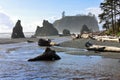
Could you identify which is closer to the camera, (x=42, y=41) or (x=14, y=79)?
(x=14, y=79)

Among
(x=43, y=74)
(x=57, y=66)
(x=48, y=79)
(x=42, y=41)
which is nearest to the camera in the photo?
(x=48, y=79)

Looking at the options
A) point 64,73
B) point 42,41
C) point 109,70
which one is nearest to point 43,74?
point 64,73

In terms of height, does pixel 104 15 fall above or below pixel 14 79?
above

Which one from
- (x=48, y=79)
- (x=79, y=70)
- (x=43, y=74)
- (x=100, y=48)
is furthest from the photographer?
(x=100, y=48)

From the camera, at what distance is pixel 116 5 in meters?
92.7

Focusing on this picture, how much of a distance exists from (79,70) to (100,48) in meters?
21.0

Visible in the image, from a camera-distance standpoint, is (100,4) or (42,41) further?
(100,4)

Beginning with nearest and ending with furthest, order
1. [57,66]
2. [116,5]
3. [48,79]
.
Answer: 1. [48,79]
2. [57,66]
3. [116,5]

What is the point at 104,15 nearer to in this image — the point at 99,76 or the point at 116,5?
the point at 116,5

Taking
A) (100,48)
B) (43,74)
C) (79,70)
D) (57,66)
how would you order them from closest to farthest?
(43,74) < (79,70) < (57,66) < (100,48)

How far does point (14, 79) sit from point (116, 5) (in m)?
70.5

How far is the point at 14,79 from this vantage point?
26.5 m

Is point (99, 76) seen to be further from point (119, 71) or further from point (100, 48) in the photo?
point (100, 48)

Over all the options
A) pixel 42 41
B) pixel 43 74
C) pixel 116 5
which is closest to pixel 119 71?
pixel 43 74
